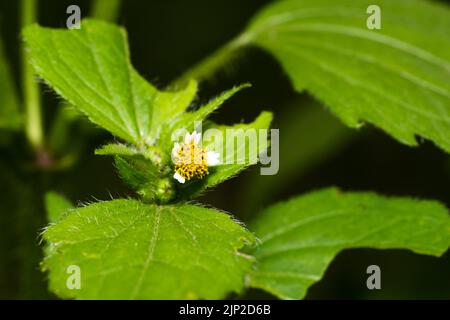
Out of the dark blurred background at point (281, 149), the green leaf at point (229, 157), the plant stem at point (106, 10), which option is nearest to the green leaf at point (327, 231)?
the green leaf at point (229, 157)

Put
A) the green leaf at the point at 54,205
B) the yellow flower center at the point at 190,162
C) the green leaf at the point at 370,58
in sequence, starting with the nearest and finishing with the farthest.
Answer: the yellow flower center at the point at 190,162, the green leaf at the point at 54,205, the green leaf at the point at 370,58

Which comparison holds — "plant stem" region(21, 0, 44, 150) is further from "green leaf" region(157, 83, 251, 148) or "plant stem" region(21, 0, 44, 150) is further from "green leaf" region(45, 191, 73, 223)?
"green leaf" region(157, 83, 251, 148)

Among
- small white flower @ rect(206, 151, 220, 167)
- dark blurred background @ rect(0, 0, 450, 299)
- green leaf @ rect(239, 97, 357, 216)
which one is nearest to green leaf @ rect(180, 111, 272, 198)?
small white flower @ rect(206, 151, 220, 167)

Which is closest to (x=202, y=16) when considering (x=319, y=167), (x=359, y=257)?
(x=319, y=167)

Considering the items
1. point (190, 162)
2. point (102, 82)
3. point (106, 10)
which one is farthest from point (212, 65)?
point (190, 162)

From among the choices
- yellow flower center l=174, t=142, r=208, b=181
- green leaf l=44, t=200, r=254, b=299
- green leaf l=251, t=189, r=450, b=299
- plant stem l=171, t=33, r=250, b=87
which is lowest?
green leaf l=251, t=189, r=450, b=299

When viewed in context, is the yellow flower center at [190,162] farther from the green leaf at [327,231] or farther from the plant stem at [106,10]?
the plant stem at [106,10]

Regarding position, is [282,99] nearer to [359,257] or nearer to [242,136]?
[359,257]
